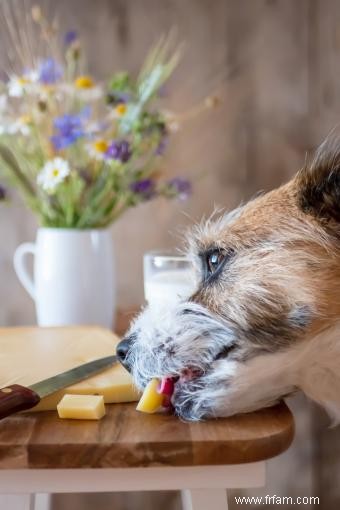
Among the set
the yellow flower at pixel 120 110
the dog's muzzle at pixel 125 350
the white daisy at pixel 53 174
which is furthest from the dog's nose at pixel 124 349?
the yellow flower at pixel 120 110

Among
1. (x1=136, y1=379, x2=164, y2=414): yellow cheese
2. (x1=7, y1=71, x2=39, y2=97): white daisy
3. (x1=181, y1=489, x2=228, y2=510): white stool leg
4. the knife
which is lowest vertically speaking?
(x1=181, y1=489, x2=228, y2=510): white stool leg

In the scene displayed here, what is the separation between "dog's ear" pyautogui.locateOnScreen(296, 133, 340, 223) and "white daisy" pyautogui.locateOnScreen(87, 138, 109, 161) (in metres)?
0.54

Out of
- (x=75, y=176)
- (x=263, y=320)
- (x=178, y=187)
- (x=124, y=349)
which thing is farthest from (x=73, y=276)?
(x=263, y=320)

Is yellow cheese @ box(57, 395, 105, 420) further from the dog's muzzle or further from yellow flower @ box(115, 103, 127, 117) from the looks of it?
yellow flower @ box(115, 103, 127, 117)

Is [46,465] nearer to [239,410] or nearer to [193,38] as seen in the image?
[239,410]

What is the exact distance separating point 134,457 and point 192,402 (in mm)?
116

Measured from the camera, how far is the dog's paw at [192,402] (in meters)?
0.69

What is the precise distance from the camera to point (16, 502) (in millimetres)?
909

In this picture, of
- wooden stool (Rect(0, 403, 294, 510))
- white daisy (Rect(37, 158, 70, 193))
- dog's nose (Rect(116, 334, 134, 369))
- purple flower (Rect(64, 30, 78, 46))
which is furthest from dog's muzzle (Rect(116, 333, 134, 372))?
purple flower (Rect(64, 30, 78, 46))

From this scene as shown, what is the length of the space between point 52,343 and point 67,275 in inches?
12.0

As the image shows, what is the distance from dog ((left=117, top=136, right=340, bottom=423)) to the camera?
0.69 meters

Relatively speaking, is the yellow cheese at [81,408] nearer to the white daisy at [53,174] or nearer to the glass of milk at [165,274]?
the glass of milk at [165,274]

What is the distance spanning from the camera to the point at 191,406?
0.69 m

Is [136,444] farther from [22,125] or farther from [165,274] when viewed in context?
[22,125]
